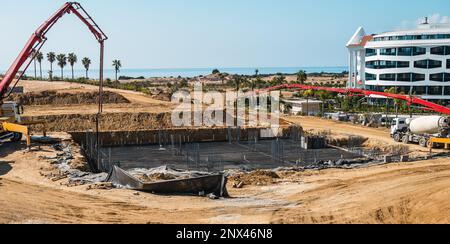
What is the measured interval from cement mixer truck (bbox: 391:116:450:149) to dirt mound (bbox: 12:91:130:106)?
2907 cm

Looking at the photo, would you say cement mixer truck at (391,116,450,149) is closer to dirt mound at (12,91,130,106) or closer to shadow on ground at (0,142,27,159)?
shadow on ground at (0,142,27,159)

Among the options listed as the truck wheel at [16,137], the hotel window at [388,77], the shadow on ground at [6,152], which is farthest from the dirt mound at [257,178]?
the hotel window at [388,77]

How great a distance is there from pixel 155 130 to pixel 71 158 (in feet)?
46.7

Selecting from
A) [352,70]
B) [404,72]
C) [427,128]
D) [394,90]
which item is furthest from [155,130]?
[352,70]

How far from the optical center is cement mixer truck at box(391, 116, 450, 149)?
3478 centimetres

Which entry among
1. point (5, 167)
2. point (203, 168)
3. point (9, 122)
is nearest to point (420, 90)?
point (203, 168)

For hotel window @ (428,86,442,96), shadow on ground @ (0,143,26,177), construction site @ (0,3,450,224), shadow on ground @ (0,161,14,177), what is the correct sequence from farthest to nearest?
hotel window @ (428,86,442,96)
shadow on ground @ (0,143,26,177)
shadow on ground @ (0,161,14,177)
construction site @ (0,3,450,224)

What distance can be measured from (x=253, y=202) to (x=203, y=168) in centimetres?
1110

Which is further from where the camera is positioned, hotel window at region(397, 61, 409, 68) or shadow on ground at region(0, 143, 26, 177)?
hotel window at region(397, 61, 409, 68)

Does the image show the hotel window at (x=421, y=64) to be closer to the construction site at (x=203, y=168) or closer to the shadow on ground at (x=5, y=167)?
the construction site at (x=203, y=168)

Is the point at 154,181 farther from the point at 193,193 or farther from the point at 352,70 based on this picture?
the point at 352,70

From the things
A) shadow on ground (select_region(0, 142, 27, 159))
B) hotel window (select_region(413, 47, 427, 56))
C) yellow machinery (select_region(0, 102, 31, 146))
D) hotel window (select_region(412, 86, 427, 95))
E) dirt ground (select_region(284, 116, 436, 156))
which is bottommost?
dirt ground (select_region(284, 116, 436, 156))

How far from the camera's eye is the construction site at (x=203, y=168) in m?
17.1

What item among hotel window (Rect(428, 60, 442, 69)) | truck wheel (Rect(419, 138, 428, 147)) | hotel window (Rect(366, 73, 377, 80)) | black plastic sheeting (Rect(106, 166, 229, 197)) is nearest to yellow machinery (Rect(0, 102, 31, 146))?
black plastic sheeting (Rect(106, 166, 229, 197))
